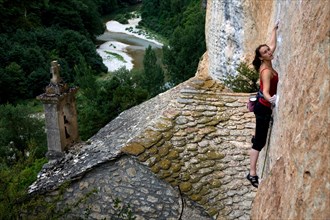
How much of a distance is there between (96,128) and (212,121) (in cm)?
887

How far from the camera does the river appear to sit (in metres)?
38.2

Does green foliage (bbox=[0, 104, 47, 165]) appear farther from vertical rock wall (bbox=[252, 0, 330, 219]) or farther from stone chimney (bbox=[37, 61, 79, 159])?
vertical rock wall (bbox=[252, 0, 330, 219])

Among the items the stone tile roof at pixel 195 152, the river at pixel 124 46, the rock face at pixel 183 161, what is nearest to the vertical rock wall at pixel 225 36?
the rock face at pixel 183 161

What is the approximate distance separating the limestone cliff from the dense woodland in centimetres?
419

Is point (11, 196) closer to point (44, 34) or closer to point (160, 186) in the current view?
point (160, 186)

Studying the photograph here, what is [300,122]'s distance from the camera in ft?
12.0

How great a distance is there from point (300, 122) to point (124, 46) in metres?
40.0

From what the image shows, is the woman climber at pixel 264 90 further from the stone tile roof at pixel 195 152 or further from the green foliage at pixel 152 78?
the green foliage at pixel 152 78

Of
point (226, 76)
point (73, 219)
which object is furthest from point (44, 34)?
point (73, 219)

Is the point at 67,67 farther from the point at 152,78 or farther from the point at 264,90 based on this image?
the point at 264,90

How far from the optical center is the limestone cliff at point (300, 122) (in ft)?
10.2

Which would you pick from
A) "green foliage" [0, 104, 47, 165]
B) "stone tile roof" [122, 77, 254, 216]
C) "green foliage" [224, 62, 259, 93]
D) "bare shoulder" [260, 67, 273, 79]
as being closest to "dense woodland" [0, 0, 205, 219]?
"green foliage" [0, 104, 47, 165]

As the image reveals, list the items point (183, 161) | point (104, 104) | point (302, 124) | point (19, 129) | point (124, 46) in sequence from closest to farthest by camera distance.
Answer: point (302, 124), point (183, 161), point (104, 104), point (19, 129), point (124, 46)

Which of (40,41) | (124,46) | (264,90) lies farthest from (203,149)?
(124,46)
